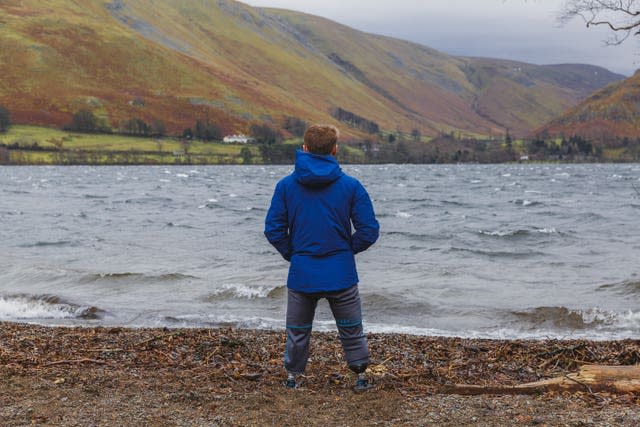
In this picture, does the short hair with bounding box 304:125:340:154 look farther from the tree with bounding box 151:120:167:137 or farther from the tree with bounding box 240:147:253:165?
the tree with bounding box 151:120:167:137

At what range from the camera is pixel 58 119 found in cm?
19150

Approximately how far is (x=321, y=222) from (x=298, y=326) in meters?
1.22

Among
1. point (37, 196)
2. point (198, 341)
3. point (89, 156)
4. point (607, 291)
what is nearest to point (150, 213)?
point (37, 196)

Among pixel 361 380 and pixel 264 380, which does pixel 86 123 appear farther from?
pixel 361 380

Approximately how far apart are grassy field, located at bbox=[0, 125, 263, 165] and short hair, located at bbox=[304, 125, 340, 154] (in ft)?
500

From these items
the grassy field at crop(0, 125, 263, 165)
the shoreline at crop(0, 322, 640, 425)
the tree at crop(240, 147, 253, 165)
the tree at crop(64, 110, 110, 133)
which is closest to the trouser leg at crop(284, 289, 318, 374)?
the shoreline at crop(0, 322, 640, 425)

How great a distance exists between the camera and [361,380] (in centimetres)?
784

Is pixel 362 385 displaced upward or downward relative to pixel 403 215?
upward

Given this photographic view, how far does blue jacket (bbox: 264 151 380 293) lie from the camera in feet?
24.2

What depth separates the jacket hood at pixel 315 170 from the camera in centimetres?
736

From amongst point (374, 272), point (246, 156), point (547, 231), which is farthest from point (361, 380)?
point (246, 156)

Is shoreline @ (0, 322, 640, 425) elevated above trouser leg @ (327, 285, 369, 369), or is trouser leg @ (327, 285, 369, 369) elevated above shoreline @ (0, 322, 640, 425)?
trouser leg @ (327, 285, 369, 369)

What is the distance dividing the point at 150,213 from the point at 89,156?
122 m

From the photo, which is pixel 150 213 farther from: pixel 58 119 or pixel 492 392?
pixel 58 119
